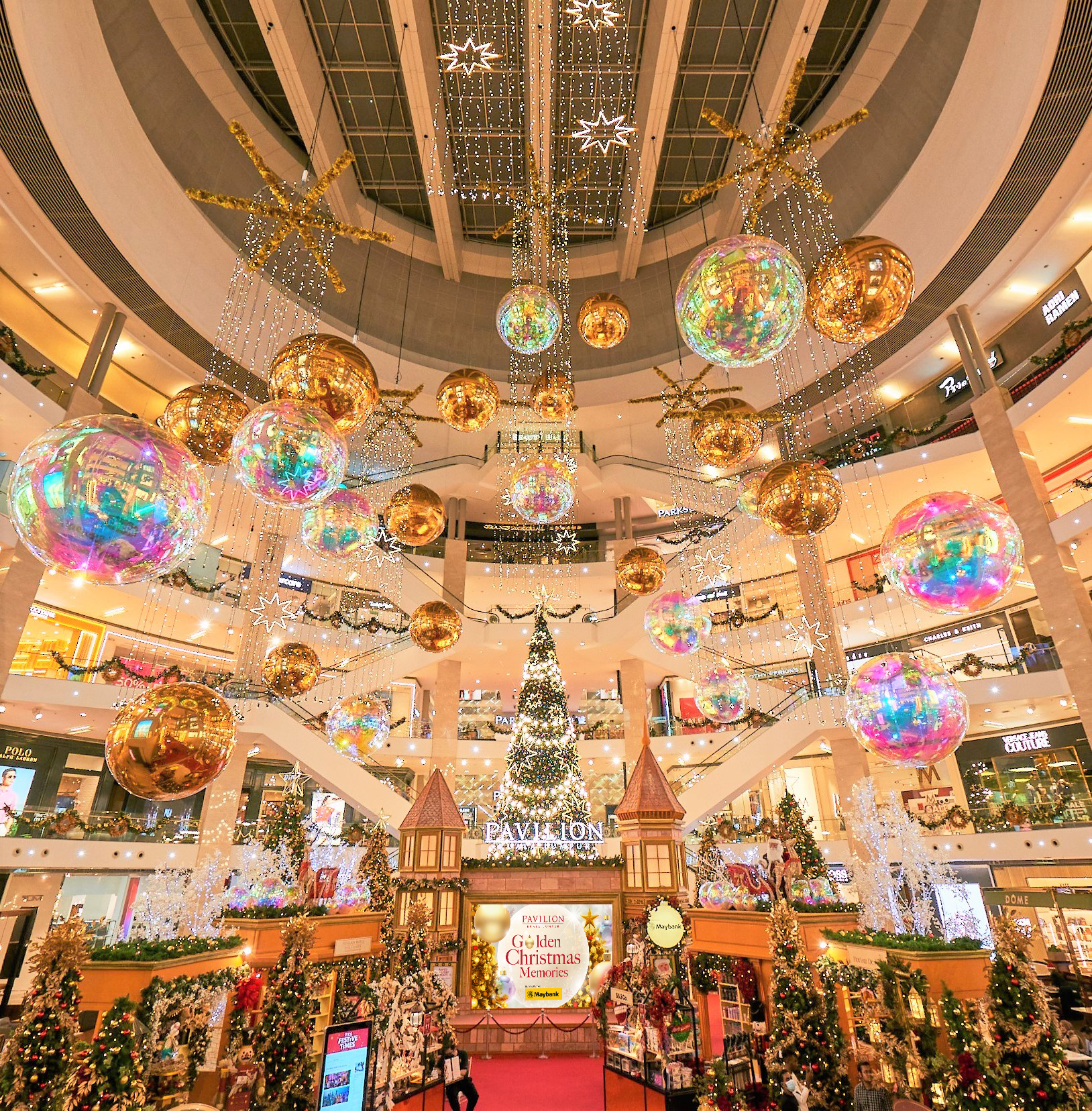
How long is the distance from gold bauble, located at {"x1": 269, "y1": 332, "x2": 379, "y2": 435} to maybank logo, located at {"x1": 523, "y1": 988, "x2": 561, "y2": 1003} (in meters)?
7.89

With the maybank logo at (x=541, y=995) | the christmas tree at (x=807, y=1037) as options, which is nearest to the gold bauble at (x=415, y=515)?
the christmas tree at (x=807, y=1037)

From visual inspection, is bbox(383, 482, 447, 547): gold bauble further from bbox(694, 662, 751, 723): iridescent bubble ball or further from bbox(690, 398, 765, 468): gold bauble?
bbox(694, 662, 751, 723): iridescent bubble ball

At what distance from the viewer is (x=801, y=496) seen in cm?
522

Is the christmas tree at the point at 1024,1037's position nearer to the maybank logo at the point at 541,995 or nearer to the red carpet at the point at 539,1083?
the red carpet at the point at 539,1083

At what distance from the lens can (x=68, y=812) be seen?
11617 millimetres

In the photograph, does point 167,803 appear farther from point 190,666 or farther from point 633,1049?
point 633,1049

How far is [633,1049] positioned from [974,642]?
46.4 ft

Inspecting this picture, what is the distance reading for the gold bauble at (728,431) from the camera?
5.91 m

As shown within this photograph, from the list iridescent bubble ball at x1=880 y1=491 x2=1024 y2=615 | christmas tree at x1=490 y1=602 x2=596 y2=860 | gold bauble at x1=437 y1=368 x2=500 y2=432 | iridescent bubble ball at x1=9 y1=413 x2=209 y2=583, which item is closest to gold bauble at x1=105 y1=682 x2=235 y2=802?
iridescent bubble ball at x1=9 y1=413 x2=209 y2=583

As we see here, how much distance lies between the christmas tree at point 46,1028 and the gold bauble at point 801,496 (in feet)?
17.3

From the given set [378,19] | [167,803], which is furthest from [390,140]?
[167,803]

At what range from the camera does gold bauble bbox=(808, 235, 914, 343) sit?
4156 millimetres

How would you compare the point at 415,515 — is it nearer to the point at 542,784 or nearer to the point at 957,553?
the point at 957,553

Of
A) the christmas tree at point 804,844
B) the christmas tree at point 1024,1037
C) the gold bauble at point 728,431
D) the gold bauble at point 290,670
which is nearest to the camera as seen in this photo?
the christmas tree at point 1024,1037
